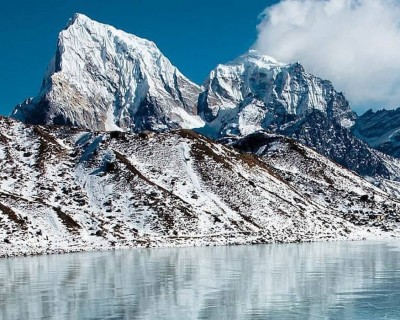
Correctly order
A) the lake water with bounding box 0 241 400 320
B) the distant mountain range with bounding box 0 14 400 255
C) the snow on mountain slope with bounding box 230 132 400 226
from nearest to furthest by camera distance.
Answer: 1. the lake water with bounding box 0 241 400 320
2. the distant mountain range with bounding box 0 14 400 255
3. the snow on mountain slope with bounding box 230 132 400 226

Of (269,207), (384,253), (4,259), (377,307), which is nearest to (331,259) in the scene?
(384,253)

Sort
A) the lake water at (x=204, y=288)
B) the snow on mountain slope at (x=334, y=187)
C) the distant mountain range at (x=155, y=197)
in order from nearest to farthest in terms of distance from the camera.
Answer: the lake water at (x=204, y=288)
the distant mountain range at (x=155, y=197)
the snow on mountain slope at (x=334, y=187)

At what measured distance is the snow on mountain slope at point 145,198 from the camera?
102m

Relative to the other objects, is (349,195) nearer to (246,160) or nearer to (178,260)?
(246,160)

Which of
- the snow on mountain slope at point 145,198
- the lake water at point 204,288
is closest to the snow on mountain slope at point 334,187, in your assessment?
the snow on mountain slope at point 145,198

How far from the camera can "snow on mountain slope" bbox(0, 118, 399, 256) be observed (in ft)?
335

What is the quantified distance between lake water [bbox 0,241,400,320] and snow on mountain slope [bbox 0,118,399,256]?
99.3 ft

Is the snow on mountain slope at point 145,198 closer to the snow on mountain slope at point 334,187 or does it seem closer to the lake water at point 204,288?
the snow on mountain slope at point 334,187

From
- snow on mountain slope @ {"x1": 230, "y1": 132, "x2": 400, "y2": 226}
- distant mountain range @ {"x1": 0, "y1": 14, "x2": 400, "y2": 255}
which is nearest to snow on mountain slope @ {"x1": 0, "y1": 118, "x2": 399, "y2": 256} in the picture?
distant mountain range @ {"x1": 0, "y1": 14, "x2": 400, "y2": 255}

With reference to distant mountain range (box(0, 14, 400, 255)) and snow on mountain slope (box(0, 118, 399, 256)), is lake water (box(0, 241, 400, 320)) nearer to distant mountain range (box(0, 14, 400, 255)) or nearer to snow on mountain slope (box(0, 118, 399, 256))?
snow on mountain slope (box(0, 118, 399, 256))

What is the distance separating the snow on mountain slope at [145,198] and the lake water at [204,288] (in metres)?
30.3

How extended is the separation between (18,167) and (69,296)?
316ft

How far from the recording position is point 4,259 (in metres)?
78.1

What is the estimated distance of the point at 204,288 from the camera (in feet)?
150
